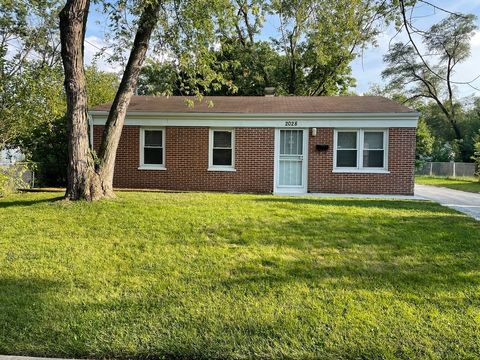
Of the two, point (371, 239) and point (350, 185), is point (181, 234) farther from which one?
point (350, 185)

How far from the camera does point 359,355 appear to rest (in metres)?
3.13

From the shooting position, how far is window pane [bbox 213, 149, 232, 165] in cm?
1375

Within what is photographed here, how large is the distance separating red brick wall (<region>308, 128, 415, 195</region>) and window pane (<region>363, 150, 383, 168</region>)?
307mm

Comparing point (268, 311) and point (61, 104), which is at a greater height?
point (61, 104)

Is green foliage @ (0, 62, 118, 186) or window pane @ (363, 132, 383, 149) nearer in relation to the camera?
green foliage @ (0, 62, 118, 186)

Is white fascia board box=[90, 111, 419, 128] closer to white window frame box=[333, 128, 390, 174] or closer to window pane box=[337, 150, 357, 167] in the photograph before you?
white window frame box=[333, 128, 390, 174]

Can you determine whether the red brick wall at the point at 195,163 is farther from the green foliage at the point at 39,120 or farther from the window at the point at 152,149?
the green foliage at the point at 39,120

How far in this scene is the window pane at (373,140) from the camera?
13156mm

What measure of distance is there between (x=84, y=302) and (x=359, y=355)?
287 cm

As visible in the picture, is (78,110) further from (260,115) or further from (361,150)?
(361,150)

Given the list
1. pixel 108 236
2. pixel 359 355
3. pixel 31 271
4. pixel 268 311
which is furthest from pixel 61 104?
pixel 359 355

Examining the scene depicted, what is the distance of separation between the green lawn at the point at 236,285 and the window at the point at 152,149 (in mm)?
6563

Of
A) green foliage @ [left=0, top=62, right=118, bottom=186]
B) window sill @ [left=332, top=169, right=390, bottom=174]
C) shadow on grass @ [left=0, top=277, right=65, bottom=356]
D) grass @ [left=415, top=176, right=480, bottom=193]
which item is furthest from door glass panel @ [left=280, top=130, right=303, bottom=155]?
grass @ [left=415, top=176, right=480, bottom=193]

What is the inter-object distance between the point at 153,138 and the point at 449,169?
1250 inches
